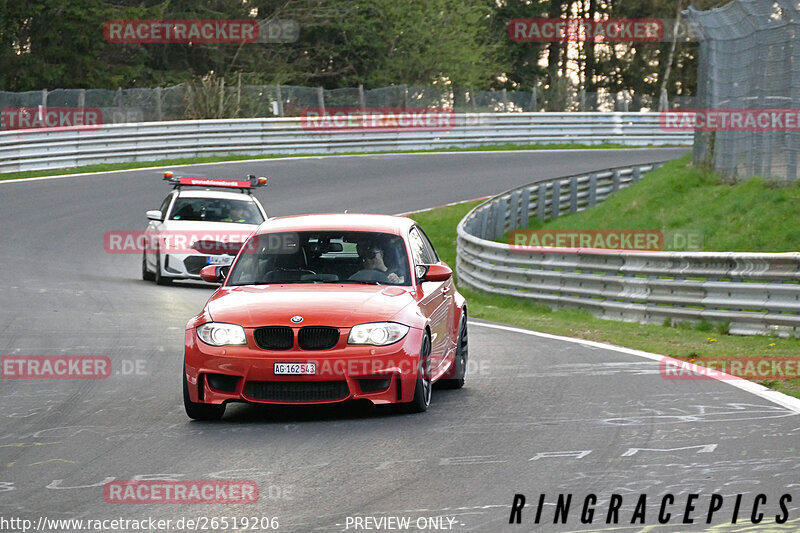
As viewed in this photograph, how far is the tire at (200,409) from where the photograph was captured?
9.03m

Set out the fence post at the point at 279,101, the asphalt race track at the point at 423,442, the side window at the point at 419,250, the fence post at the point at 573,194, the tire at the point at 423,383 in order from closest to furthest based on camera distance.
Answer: the asphalt race track at the point at 423,442 < the tire at the point at 423,383 < the side window at the point at 419,250 < the fence post at the point at 573,194 < the fence post at the point at 279,101

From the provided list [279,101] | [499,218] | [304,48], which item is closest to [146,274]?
[499,218]

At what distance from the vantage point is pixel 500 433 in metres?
8.51

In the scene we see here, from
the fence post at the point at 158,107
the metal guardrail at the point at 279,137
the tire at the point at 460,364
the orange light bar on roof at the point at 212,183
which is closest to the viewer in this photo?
the tire at the point at 460,364

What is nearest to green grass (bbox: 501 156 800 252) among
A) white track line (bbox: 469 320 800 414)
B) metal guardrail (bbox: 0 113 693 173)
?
white track line (bbox: 469 320 800 414)

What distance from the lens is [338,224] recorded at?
34.3 feet

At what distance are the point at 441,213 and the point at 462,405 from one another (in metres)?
21.3

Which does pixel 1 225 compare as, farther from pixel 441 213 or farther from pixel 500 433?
pixel 500 433

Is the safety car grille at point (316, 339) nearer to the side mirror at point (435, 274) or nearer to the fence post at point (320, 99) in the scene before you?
the side mirror at point (435, 274)

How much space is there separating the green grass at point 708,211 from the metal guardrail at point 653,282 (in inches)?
86.5

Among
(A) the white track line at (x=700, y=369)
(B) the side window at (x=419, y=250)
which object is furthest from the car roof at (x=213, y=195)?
(B) the side window at (x=419, y=250)

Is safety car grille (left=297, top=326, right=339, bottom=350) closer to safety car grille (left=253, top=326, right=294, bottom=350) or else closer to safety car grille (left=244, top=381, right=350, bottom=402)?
safety car grille (left=253, top=326, right=294, bottom=350)

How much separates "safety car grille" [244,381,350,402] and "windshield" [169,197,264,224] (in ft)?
39.6

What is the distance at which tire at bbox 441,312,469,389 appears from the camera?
35.1 ft
